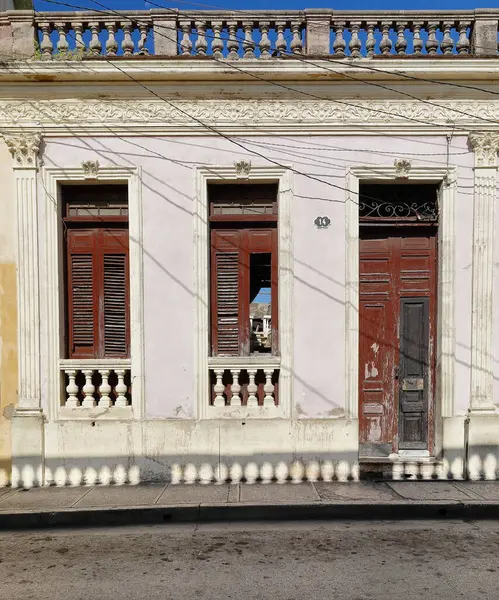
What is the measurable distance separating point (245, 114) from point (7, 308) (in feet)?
13.3

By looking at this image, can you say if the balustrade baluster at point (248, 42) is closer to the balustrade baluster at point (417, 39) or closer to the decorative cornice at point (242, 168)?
the decorative cornice at point (242, 168)

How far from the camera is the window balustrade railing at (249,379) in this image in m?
5.85

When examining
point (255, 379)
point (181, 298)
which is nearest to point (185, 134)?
point (181, 298)

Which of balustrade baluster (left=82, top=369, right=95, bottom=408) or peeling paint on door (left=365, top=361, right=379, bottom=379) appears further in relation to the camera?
peeling paint on door (left=365, top=361, right=379, bottom=379)

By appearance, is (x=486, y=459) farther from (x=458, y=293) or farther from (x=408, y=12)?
(x=408, y=12)

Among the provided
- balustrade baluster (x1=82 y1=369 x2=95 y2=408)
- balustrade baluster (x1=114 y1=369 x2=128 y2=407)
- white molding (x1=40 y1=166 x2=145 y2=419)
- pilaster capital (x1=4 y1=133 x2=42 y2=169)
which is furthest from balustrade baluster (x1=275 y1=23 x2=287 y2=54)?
balustrade baluster (x1=82 y1=369 x2=95 y2=408)

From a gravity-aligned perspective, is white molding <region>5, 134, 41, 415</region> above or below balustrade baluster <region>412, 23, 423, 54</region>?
below

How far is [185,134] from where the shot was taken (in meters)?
5.84

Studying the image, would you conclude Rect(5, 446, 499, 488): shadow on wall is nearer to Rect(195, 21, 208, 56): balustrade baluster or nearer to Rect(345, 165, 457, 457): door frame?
Rect(345, 165, 457, 457): door frame

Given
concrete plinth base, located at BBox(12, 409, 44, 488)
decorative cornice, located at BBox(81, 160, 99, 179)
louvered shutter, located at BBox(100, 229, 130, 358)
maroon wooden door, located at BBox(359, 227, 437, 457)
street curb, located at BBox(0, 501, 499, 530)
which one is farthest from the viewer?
maroon wooden door, located at BBox(359, 227, 437, 457)

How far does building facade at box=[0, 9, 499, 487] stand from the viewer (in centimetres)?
575

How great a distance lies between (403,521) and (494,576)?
1.24 metres

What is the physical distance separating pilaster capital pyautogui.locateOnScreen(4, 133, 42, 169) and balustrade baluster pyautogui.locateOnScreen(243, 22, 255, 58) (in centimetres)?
295

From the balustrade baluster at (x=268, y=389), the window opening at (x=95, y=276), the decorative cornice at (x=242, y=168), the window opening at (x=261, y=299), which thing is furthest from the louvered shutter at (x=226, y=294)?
the window opening at (x=95, y=276)
